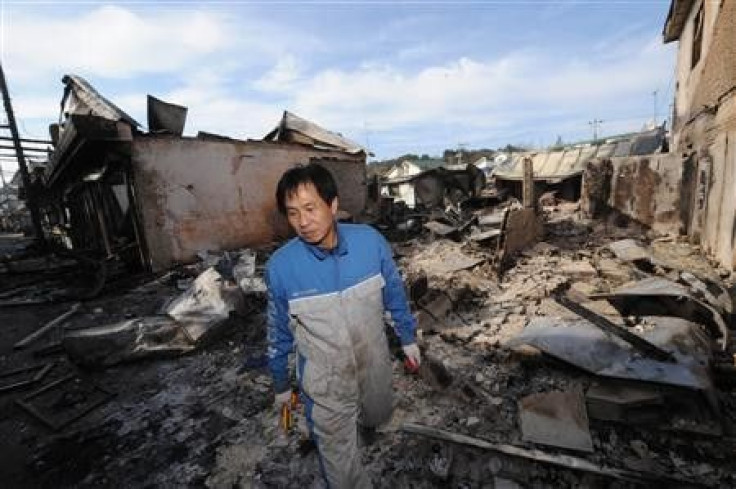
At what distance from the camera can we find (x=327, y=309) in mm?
1789

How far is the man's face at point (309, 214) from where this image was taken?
5.91 ft

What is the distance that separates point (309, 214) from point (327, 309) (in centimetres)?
Result: 45

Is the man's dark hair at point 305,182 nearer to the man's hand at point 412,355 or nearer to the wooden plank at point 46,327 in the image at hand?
the man's hand at point 412,355

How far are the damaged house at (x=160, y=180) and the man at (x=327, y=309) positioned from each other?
616 cm

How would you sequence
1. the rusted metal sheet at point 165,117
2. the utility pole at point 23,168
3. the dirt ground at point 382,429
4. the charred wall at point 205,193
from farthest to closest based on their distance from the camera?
the utility pole at point 23,168, the rusted metal sheet at point 165,117, the charred wall at point 205,193, the dirt ground at point 382,429

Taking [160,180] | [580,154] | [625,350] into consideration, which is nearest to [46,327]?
[160,180]

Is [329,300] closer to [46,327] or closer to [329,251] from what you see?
[329,251]

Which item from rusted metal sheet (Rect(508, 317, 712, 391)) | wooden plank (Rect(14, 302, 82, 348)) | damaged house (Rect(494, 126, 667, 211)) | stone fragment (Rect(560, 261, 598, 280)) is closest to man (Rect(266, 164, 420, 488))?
rusted metal sheet (Rect(508, 317, 712, 391))

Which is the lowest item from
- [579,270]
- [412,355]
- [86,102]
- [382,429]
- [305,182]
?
[382,429]

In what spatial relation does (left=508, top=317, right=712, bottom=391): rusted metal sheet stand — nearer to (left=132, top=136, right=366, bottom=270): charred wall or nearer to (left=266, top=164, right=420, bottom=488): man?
(left=266, top=164, right=420, bottom=488): man

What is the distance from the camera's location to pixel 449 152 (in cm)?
4153

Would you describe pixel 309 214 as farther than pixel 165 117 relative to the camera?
No

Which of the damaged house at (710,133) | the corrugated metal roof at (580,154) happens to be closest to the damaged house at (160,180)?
the damaged house at (710,133)

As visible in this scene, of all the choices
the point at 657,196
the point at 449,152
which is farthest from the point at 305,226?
the point at 449,152
